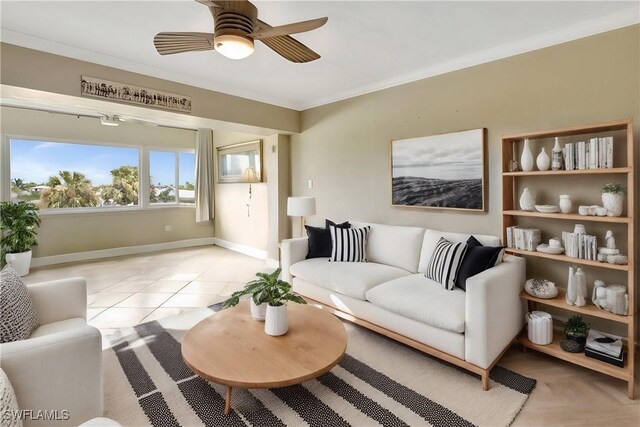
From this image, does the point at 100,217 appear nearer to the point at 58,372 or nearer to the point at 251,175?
the point at 251,175

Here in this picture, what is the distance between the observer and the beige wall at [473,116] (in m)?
2.38

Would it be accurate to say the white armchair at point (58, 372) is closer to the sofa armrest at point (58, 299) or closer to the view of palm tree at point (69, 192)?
the sofa armrest at point (58, 299)

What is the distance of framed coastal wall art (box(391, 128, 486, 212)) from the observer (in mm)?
3027

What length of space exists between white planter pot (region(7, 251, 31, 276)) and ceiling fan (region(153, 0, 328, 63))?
14.1 ft

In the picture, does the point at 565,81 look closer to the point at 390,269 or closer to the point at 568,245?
the point at 568,245

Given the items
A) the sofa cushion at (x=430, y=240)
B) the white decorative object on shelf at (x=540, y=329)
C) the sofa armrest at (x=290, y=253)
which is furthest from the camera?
the sofa armrest at (x=290, y=253)

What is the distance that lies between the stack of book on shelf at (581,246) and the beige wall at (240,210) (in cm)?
412

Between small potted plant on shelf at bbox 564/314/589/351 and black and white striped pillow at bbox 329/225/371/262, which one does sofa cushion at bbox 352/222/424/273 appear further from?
small potted plant on shelf at bbox 564/314/589/351

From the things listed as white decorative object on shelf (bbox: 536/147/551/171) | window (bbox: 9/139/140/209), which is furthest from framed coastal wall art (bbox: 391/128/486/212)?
window (bbox: 9/139/140/209)

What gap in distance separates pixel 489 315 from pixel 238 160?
5.07 m

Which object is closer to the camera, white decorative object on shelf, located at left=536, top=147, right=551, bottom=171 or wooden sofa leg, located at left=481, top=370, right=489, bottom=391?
wooden sofa leg, located at left=481, top=370, right=489, bottom=391

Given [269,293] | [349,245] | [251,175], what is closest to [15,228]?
[251,175]

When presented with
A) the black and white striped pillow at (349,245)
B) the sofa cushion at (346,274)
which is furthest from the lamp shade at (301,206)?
the sofa cushion at (346,274)

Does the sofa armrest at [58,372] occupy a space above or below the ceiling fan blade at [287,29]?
below
